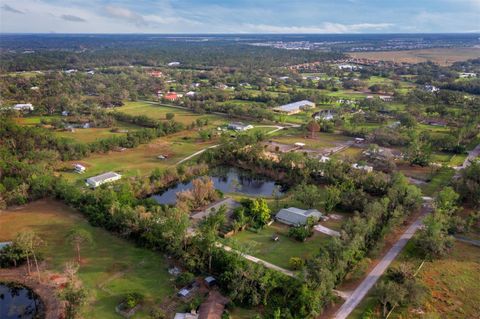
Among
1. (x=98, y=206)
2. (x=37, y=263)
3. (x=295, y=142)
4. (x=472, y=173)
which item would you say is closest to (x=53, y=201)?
(x=98, y=206)

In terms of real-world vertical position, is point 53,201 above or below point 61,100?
below

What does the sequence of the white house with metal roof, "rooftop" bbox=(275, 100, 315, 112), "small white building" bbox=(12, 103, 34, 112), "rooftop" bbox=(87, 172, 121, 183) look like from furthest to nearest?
"rooftop" bbox=(275, 100, 315, 112)
the white house with metal roof
"small white building" bbox=(12, 103, 34, 112)
"rooftop" bbox=(87, 172, 121, 183)

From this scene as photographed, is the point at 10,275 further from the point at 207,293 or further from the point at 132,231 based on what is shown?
the point at 207,293

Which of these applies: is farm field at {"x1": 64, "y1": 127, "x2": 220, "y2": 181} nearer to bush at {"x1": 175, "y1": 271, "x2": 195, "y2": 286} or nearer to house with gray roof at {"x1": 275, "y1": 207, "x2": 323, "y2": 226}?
house with gray roof at {"x1": 275, "y1": 207, "x2": 323, "y2": 226}

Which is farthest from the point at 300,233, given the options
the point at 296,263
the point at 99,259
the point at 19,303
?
the point at 19,303

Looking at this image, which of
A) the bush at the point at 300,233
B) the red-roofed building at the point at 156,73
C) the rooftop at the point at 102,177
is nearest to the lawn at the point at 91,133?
the rooftop at the point at 102,177

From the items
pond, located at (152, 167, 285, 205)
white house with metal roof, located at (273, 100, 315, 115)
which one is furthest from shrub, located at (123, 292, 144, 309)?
white house with metal roof, located at (273, 100, 315, 115)

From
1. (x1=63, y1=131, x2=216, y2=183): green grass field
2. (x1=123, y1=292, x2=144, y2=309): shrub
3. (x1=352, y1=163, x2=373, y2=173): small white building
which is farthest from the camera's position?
(x1=63, y1=131, x2=216, y2=183): green grass field
